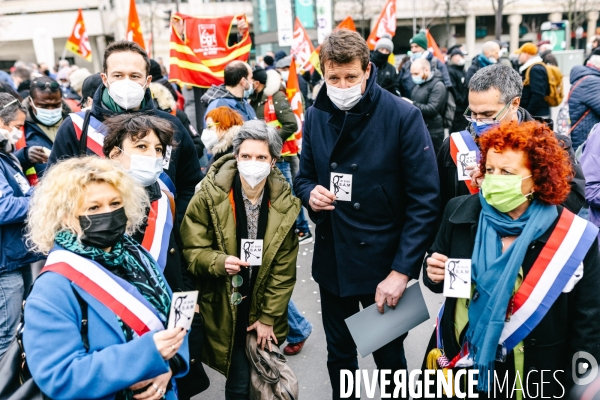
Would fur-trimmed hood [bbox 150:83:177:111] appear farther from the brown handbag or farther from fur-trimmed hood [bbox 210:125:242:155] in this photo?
the brown handbag

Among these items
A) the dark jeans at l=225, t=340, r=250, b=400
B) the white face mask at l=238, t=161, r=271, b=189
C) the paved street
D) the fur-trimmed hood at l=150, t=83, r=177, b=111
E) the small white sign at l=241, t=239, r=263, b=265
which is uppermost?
the fur-trimmed hood at l=150, t=83, r=177, b=111

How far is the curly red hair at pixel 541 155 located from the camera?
2.20 metres

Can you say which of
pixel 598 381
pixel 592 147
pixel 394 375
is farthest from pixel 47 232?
pixel 592 147

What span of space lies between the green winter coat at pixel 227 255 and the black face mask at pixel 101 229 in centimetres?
85

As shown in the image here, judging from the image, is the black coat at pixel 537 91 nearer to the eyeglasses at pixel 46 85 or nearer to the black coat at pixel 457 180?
the black coat at pixel 457 180

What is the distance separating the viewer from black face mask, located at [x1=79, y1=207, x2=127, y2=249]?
193 cm

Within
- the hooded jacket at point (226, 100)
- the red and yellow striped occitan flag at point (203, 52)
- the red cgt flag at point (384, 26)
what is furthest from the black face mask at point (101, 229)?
the red cgt flag at point (384, 26)

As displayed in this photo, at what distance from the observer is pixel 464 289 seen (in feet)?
7.23

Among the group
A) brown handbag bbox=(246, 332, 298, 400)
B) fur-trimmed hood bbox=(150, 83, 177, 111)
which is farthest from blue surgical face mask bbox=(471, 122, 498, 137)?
fur-trimmed hood bbox=(150, 83, 177, 111)

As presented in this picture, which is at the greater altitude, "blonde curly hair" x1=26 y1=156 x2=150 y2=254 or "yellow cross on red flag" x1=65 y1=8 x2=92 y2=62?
"yellow cross on red flag" x1=65 y1=8 x2=92 y2=62

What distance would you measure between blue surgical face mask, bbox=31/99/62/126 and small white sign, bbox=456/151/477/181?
389 centimetres

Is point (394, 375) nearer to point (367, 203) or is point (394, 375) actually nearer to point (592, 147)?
point (367, 203)

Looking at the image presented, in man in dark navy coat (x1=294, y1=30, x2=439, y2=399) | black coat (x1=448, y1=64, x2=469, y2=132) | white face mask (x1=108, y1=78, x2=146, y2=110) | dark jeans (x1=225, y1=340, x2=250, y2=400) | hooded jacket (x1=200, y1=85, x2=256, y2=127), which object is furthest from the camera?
black coat (x1=448, y1=64, x2=469, y2=132)

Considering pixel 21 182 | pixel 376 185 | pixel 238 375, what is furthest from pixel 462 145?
pixel 21 182
